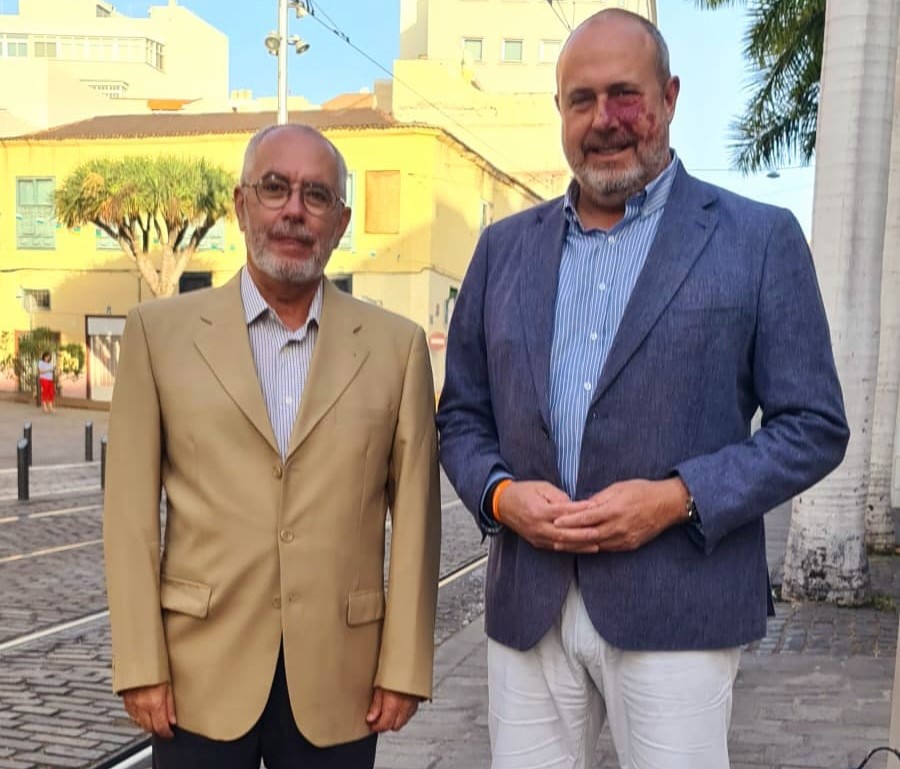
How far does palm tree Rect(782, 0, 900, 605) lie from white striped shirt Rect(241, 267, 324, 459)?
5.60 metres

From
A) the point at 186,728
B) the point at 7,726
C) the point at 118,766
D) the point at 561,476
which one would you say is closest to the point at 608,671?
the point at 561,476

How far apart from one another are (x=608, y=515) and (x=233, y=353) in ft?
3.08

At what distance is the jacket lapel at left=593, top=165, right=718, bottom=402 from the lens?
2.30 m

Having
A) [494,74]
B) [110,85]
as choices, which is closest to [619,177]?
[494,74]

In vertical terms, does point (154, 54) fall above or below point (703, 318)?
above

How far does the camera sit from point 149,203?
94.9ft

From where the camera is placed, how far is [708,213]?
2400 mm

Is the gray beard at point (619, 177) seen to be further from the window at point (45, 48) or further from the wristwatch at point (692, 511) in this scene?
the window at point (45, 48)

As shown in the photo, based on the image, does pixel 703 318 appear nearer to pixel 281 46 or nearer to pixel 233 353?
pixel 233 353

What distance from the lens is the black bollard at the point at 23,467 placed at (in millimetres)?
12914

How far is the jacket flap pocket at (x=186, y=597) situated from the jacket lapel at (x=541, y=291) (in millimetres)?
877

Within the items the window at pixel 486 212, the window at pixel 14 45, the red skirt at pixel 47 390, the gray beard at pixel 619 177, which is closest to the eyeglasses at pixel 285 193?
the gray beard at pixel 619 177

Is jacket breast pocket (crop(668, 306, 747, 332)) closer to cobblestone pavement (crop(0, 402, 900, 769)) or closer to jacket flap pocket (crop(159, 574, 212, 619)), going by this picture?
jacket flap pocket (crop(159, 574, 212, 619))

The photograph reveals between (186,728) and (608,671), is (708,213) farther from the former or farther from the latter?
(186,728)
